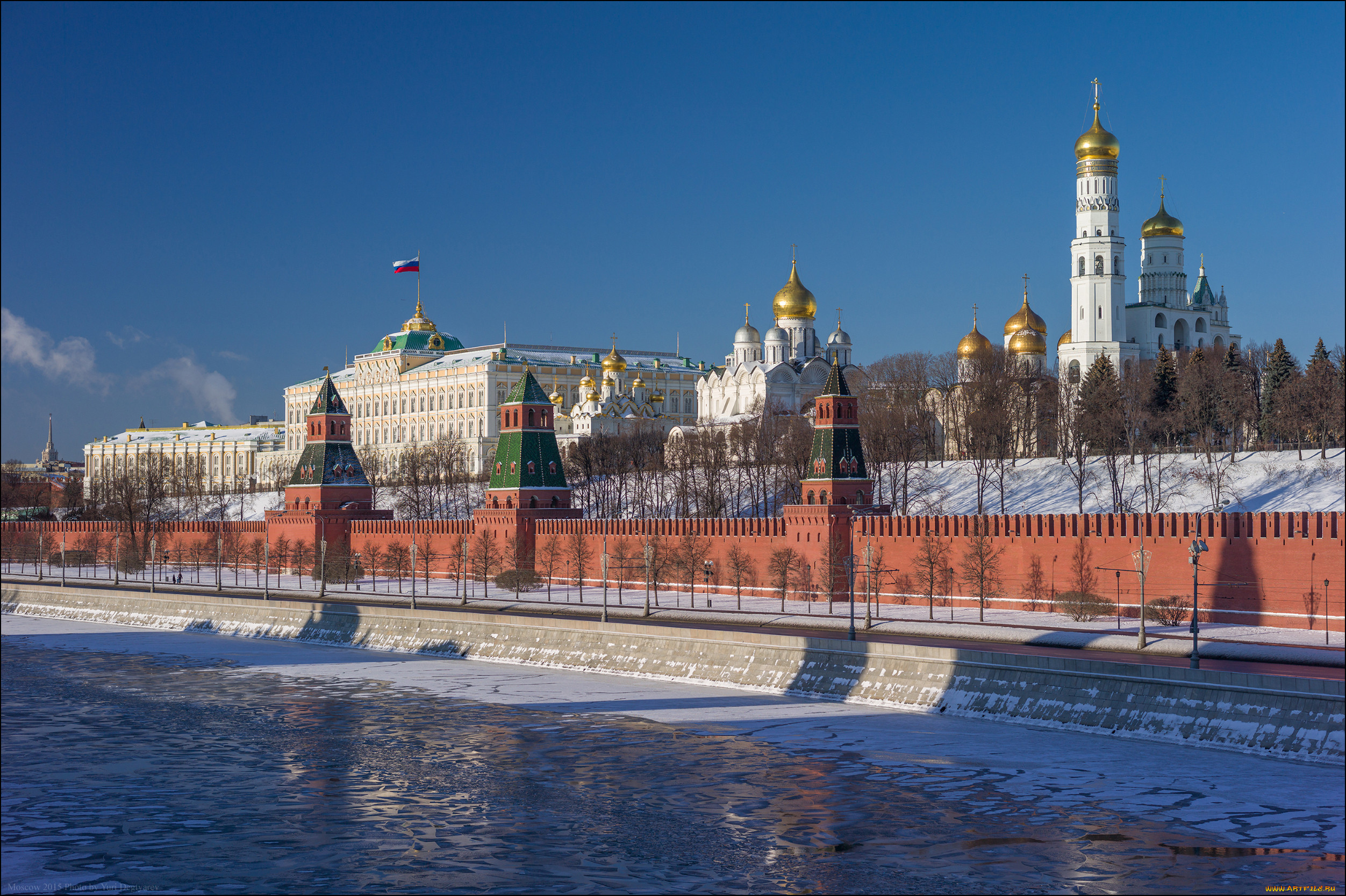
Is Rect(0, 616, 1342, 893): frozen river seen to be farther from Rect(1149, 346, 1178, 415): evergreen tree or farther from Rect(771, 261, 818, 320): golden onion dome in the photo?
Rect(771, 261, 818, 320): golden onion dome

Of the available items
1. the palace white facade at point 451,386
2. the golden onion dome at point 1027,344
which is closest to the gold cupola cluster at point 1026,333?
the golden onion dome at point 1027,344

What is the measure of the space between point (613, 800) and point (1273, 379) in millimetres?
43404

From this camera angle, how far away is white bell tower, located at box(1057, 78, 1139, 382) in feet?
211

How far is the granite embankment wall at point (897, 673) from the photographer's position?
19.5 meters

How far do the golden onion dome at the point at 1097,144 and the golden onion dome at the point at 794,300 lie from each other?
19.2 metres

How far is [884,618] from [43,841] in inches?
825

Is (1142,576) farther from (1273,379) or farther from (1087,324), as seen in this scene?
(1087,324)

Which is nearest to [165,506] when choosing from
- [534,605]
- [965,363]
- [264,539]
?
[264,539]

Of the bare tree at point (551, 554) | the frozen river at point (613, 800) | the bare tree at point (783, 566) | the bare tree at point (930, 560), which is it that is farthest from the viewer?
the bare tree at point (551, 554)

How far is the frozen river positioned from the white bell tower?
43.5m

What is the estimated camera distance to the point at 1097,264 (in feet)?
214

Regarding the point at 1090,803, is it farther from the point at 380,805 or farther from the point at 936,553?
the point at 936,553

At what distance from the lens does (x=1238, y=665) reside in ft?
78.9

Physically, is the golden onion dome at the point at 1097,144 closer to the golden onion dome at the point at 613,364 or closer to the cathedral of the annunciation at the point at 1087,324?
the cathedral of the annunciation at the point at 1087,324
